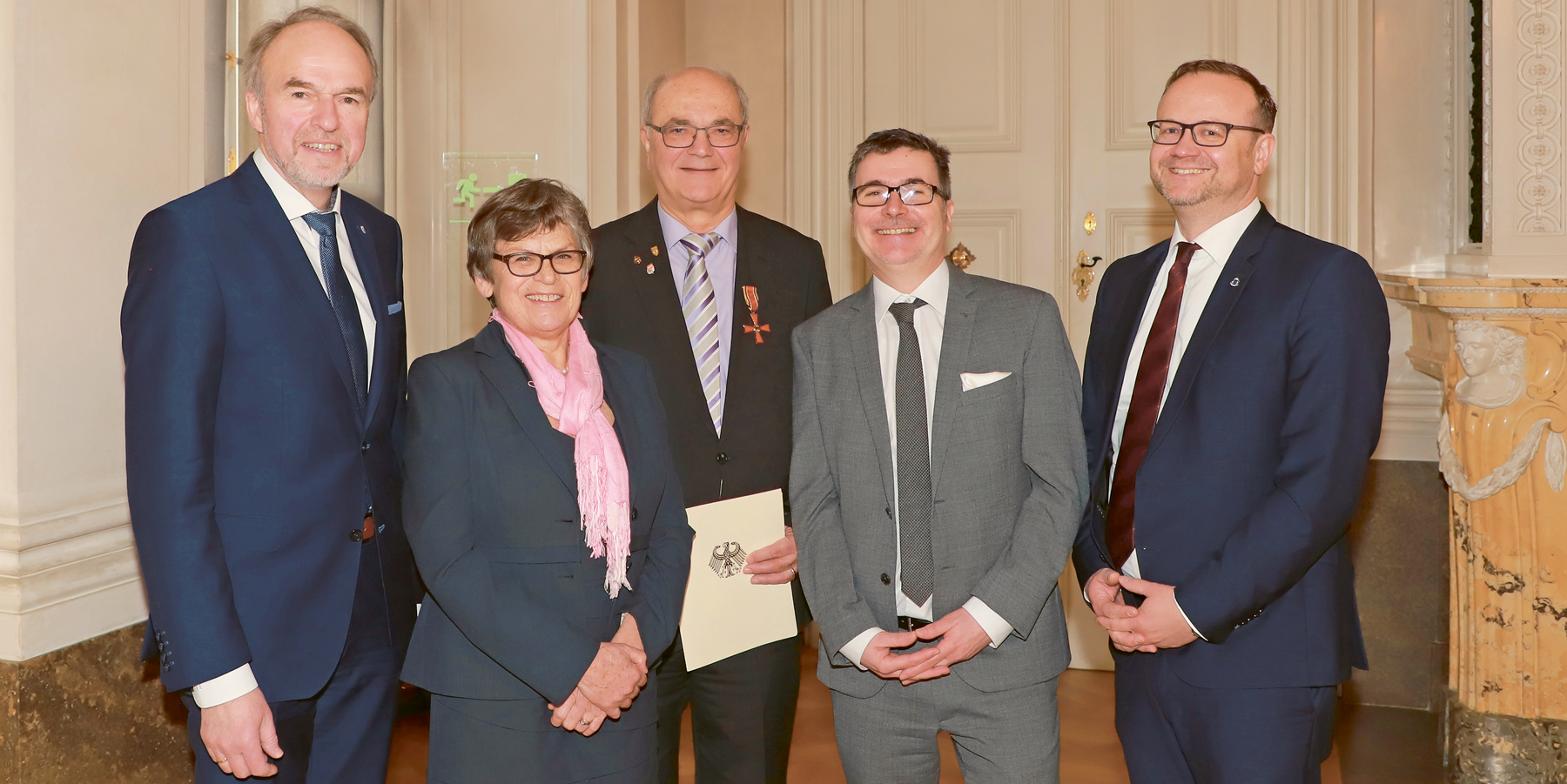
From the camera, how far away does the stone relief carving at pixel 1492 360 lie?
11.6ft

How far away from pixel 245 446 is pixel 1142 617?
161cm

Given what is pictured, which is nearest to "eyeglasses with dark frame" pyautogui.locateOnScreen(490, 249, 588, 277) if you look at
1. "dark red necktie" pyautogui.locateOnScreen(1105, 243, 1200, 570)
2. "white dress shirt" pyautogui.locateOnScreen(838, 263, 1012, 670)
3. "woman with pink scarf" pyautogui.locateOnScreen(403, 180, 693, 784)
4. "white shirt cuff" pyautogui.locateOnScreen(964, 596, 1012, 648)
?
"woman with pink scarf" pyautogui.locateOnScreen(403, 180, 693, 784)

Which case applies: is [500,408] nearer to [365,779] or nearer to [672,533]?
[672,533]

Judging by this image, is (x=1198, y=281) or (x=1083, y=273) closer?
(x=1198, y=281)

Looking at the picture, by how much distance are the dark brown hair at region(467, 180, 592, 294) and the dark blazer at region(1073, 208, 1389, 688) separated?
3.85 ft

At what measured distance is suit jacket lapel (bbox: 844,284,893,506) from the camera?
7.23 feet

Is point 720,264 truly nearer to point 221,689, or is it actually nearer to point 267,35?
point 267,35

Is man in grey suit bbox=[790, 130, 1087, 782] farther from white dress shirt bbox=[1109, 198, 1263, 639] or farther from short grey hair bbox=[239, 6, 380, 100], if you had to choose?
short grey hair bbox=[239, 6, 380, 100]

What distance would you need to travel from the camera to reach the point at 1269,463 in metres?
2.10

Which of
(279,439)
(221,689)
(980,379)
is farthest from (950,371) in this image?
(221,689)

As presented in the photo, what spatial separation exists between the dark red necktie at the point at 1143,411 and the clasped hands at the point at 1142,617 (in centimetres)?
7

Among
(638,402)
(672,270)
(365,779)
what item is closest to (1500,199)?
(672,270)

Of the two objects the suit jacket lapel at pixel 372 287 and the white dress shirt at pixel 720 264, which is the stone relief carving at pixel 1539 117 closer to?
the white dress shirt at pixel 720 264

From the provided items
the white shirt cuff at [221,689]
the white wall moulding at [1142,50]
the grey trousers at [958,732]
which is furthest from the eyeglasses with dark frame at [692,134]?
the white wall moulding at [1142,50]
